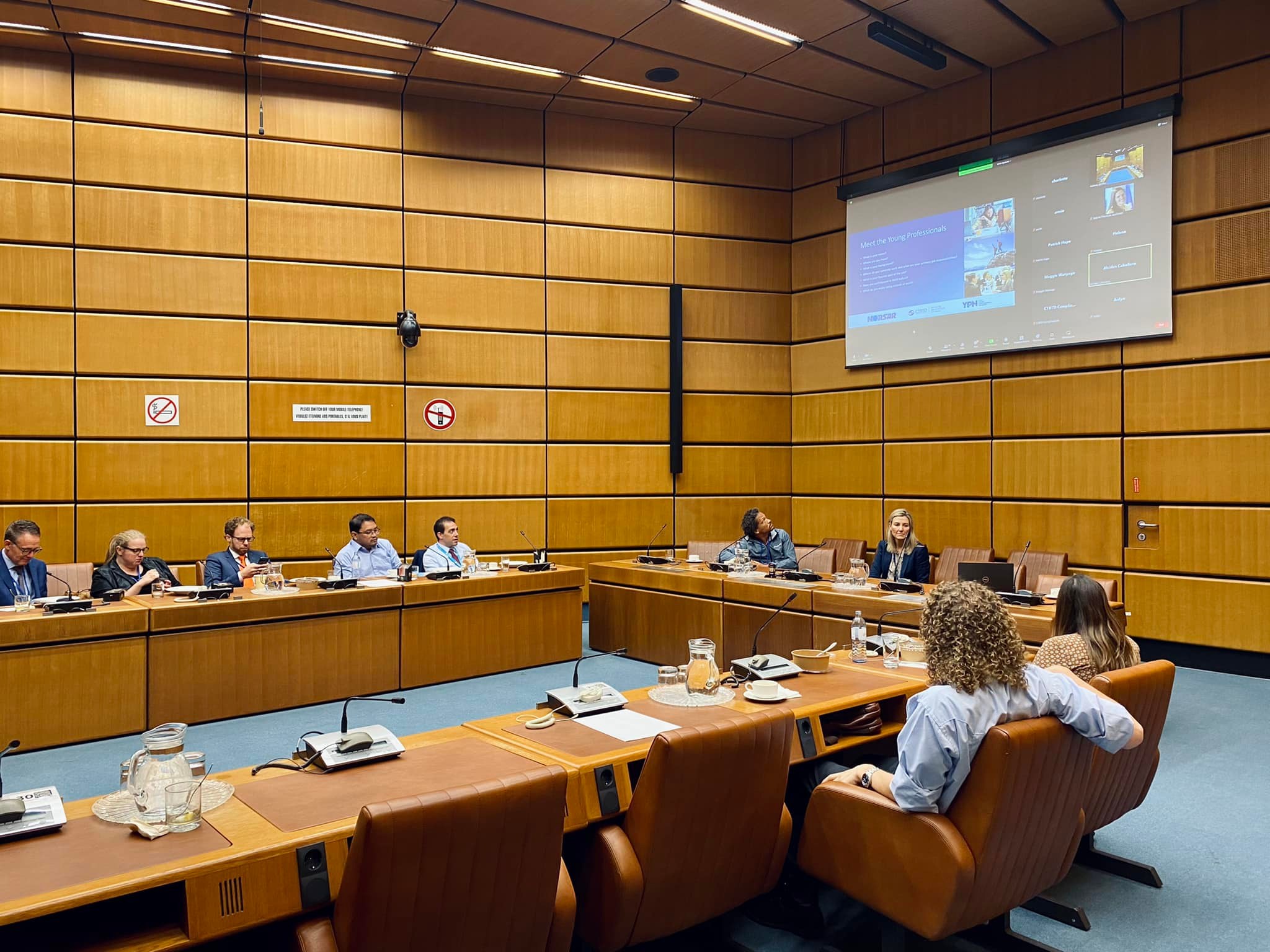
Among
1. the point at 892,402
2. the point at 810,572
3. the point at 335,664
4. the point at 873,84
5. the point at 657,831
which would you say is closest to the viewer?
the point at 657,831

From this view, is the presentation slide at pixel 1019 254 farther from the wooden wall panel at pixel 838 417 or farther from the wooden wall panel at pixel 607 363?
the wooden wall panel at pixel 607 363

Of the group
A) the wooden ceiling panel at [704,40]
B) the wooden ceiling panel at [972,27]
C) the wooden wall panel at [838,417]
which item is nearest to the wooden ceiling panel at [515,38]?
the wooden ceiling panel at [704,40]

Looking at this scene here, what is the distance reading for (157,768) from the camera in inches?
80.2

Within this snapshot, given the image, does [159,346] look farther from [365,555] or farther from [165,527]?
[365,555]

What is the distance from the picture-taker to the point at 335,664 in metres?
5.40

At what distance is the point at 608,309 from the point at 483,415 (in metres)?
1.61

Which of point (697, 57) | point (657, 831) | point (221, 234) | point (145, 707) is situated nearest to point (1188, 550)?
point (697, 57)

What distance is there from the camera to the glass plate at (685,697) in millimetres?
2883

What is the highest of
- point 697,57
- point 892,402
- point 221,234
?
point 697,57

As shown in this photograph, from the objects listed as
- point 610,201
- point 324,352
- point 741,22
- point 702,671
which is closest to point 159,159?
point 324,352

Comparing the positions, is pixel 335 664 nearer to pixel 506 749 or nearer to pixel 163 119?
pixel 506 749

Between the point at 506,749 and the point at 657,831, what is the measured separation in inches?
22.7

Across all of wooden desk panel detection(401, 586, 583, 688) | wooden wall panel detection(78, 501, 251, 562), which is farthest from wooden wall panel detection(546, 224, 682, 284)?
wooden wall panel detection(78, 501, 251, 562)

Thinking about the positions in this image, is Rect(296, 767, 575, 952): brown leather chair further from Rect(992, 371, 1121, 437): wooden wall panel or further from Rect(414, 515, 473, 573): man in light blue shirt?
Rect(992, 371, 1121, 437): wooden wall panel
